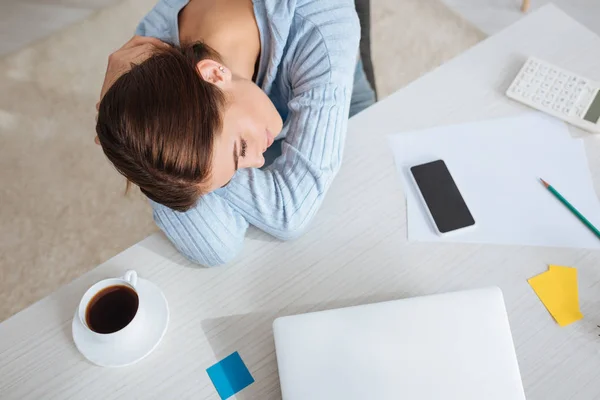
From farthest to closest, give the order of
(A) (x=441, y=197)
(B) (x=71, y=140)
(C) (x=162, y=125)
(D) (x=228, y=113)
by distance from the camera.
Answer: (B) (x=71, y=140)
(A) (x=441, y=197)
(D) (x=228, y=113)
(C) (x=162, y=125)

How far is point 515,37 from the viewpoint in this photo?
1.02 meters

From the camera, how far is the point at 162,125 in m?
0.68

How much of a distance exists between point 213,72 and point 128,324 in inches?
15.3

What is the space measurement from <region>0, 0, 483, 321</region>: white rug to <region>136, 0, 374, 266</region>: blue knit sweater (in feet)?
2.55

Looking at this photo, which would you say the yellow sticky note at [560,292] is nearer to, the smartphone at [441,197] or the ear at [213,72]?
the smartphone at [441,197]

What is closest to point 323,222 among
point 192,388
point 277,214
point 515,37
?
point 277,214

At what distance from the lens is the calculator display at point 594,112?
921 mm

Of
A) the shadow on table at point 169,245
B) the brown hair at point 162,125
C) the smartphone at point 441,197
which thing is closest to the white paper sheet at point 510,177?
the smartphone at point 441,197

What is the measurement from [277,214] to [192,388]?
287 mm

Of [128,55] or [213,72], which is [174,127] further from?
[128,55]

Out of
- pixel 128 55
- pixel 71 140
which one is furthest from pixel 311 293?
pixel 71 140

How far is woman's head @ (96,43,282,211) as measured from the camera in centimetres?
68

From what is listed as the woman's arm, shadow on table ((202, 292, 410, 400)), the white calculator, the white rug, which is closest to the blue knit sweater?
the woman's arm

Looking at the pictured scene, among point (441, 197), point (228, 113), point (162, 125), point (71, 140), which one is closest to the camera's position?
point (162, 125)
